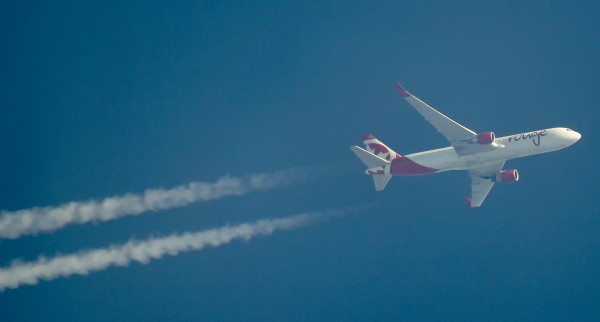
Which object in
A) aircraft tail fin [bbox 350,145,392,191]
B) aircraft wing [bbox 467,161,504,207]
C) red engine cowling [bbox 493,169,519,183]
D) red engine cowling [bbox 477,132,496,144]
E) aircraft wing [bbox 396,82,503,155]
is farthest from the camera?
aircraft wing [bbox 467,161,504,207]

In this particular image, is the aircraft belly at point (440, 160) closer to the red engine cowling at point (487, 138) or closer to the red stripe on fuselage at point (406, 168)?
the red stripe on fuselage at point (406, 168)

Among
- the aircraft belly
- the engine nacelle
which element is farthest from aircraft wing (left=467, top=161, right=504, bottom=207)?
the engine nacelle

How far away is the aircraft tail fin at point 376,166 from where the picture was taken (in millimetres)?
75750

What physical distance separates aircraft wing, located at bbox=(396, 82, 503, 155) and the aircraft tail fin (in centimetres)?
560

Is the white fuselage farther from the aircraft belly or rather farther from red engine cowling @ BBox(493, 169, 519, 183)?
red engine cowling @ BBox(493, 169, 519, 183)

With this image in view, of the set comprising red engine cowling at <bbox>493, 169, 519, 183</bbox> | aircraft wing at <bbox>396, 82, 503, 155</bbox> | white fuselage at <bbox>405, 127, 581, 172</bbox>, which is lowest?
red engine cowling at <bbox>493, 169, 519, 183</bbox>

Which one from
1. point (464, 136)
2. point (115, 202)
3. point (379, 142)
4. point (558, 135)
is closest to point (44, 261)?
point (115, 202)

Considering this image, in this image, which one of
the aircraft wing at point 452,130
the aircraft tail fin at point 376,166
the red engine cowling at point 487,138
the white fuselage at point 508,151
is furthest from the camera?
the aircraft tail fin at point 376,166

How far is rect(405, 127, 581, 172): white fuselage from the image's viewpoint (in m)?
72.8

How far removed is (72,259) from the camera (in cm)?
7538

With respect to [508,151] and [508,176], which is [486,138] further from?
[508,176]

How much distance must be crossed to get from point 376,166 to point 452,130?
23.6 ft

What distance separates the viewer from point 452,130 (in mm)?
73875

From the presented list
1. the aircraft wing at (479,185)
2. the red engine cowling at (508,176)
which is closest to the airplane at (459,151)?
the red engine cowling at (508,176)
